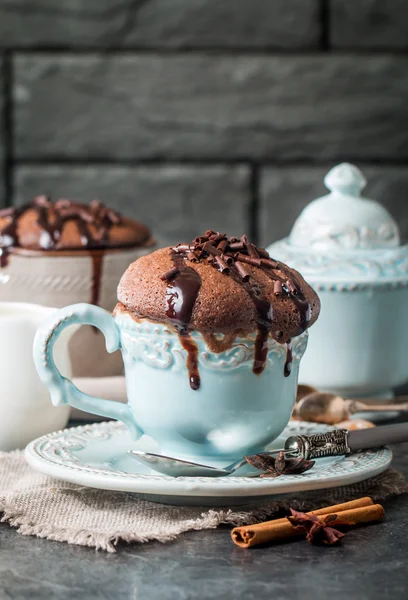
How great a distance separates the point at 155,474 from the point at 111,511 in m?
0.06

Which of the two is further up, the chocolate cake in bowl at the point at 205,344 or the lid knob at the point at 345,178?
the lid knob at the point at 345,178

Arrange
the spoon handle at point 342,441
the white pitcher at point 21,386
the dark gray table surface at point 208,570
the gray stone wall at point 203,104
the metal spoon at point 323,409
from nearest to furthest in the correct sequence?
1. the dark gray table surface at point 208,570
2. the spoon handle at point 342,441
3. the white pitcher at point 21,386
4. the metal spoon at point 323,409
5. the gray stone wall at point 203,104

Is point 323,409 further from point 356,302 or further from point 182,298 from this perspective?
point 182,298

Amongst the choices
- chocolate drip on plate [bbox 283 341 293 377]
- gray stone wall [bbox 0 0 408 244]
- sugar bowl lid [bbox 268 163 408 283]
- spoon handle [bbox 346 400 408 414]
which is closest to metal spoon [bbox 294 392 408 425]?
spoon handle [bbox 346 400 408 414]

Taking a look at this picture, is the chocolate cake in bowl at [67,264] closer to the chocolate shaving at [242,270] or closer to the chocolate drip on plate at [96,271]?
the chocolate drip on plate at [96,271]

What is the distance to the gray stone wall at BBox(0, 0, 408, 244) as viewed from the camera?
228 centimetres

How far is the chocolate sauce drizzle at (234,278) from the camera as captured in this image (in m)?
0.84

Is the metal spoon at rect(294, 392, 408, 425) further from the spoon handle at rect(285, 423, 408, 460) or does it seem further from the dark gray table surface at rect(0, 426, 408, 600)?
the dark gray table surface at rect(0, 426, 408, 600)

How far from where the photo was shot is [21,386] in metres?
1.03

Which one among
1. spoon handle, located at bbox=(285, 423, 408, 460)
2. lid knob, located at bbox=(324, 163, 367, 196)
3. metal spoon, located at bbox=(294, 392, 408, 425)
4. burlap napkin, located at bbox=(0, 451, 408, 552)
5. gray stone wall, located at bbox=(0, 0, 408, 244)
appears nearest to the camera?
burlap napkin, located at bbox=(0, 451, 408, 552)

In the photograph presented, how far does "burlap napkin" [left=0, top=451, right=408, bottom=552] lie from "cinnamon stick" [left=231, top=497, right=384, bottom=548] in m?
0.04

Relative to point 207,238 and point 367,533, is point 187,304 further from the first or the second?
point 367,533

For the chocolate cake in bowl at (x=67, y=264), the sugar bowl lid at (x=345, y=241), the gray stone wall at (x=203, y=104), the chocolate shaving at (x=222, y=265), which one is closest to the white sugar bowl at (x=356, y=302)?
the sugar bowl lid at (x=345, y=241)

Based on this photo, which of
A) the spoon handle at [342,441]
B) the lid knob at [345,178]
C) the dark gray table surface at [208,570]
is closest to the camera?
the dark gray table surface at [208,570]
